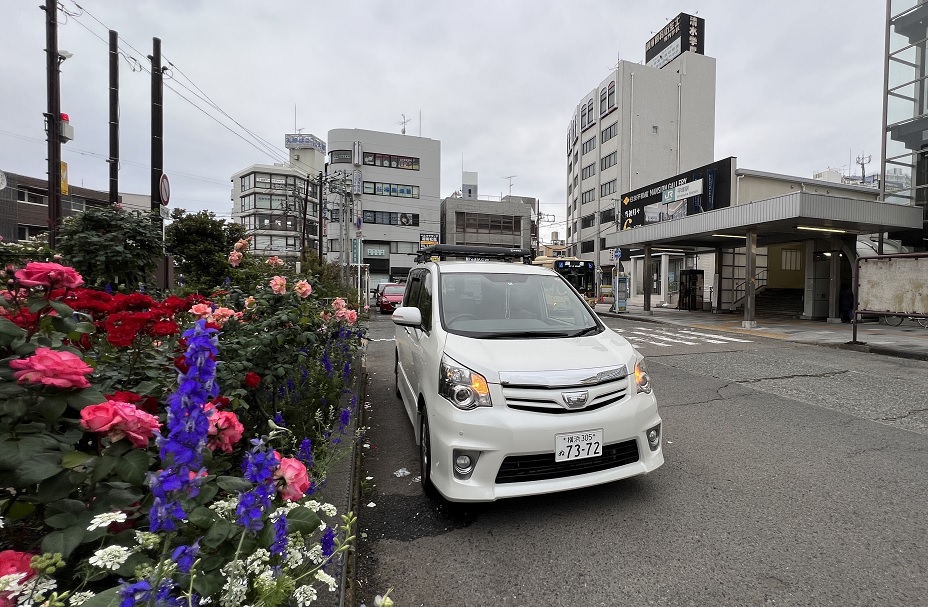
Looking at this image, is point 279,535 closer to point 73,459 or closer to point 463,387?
point 73,459

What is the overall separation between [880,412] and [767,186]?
19.3 metres

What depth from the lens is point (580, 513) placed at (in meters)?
3.12

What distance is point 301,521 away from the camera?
1465mm

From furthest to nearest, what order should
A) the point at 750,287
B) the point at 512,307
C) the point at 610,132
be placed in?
the point at 610,132 < the point at 750,287 < the point at 512,307

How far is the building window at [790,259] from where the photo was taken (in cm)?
2536

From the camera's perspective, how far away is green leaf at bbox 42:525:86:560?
124cm

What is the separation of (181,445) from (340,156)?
182 feet

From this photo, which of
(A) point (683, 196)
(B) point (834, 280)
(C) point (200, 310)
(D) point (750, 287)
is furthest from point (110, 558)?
(A) point (683, 196)

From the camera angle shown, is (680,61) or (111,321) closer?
(111,321)

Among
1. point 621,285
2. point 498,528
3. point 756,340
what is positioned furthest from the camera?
point 621,285

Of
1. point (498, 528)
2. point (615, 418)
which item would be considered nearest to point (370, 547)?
point (498, 528)

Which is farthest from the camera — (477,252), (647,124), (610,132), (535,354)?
(610,132)

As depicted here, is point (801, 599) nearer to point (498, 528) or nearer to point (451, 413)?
point (498, 528)

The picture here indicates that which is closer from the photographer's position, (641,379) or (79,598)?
(79,598)
